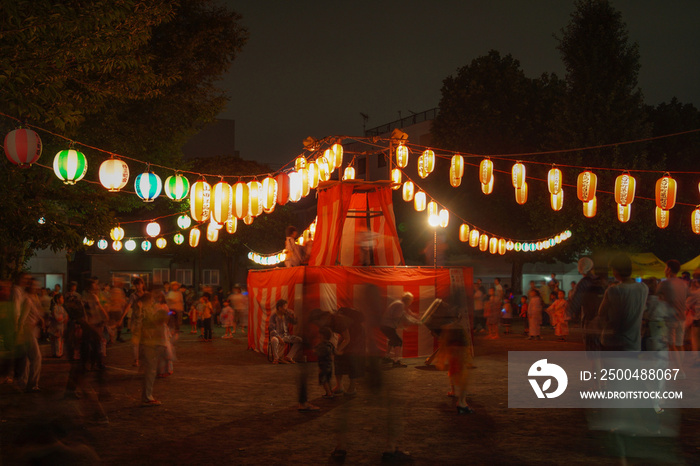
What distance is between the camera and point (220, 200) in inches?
559

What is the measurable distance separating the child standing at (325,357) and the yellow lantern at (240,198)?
21.0ft

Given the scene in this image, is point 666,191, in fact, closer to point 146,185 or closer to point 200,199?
point 200,199

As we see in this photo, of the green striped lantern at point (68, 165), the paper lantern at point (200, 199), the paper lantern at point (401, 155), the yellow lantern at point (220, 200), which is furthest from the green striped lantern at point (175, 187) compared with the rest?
the paper lantern at point (401, 155)

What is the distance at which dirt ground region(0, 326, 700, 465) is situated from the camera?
19.2 ft

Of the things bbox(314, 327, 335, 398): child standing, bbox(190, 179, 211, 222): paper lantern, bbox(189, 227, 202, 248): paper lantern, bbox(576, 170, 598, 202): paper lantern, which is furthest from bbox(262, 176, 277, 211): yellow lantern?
bbox(189, 227, 202, 248): paper lantern

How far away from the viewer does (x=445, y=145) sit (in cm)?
3183

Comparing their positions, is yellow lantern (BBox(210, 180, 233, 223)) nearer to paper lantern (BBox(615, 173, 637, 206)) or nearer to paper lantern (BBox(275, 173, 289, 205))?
paper lantern (BBox(275, 173, 289, 205))

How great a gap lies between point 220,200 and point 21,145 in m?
4.99

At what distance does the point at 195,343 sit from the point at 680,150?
1069 inches

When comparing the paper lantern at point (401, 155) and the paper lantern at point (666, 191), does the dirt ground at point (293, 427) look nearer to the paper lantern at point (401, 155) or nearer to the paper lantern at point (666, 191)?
the paper lantern at point (401, 155)

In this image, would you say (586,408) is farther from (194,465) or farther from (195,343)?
(195,343)

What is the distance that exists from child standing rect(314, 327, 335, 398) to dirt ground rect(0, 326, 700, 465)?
0.27m

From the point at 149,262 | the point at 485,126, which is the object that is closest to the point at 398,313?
the point at 485,126

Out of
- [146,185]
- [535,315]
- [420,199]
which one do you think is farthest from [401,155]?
[535,315]
